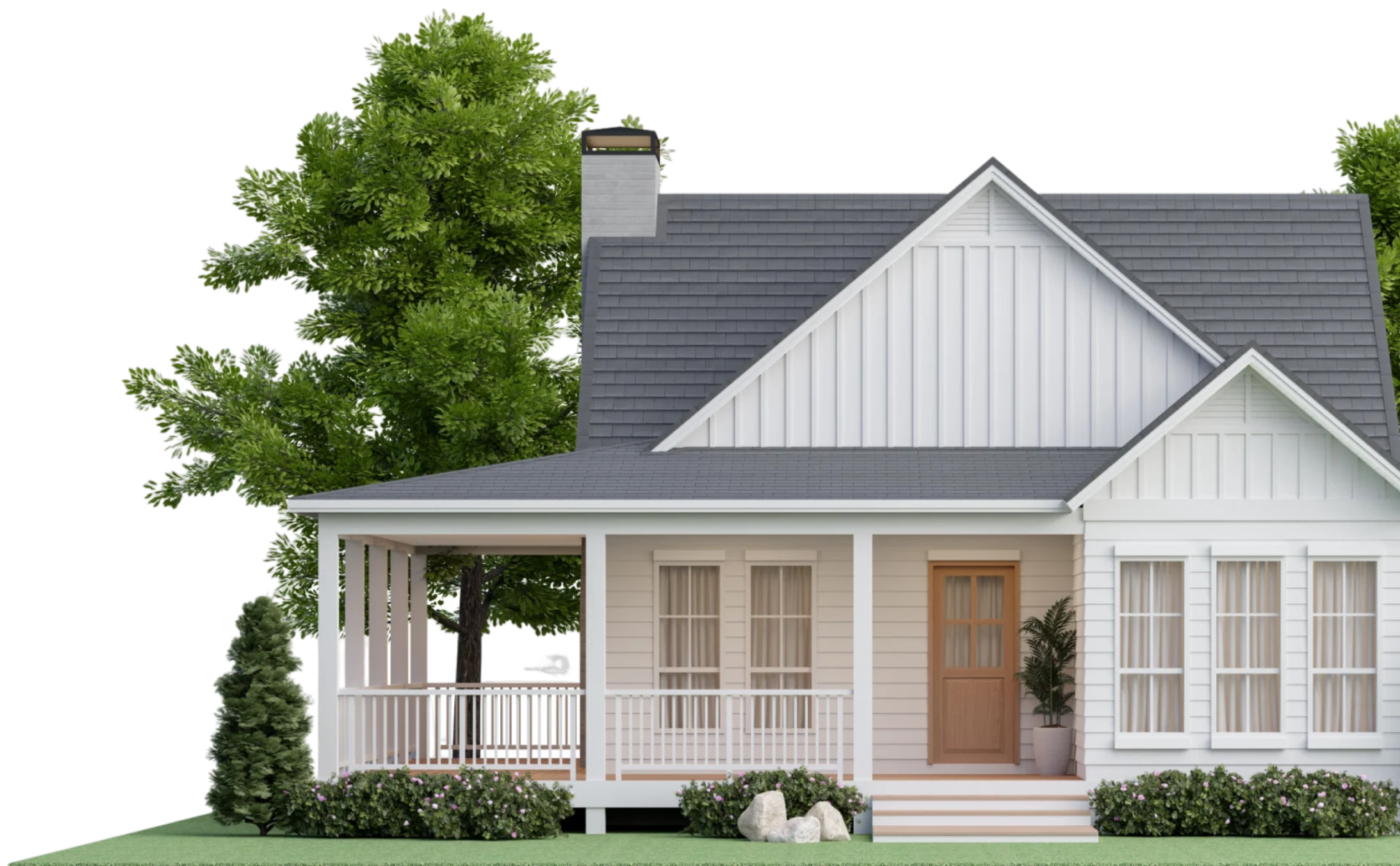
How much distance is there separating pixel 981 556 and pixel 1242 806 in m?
4.43

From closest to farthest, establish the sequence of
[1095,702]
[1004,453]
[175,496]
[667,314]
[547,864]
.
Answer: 1. [547,864]
2. [1095,702]
3. [1004,453]
4. [667,314]
5. [175,496]

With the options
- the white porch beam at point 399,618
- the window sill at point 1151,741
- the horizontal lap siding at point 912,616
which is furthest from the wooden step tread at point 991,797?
the white porch beam at point 399,618

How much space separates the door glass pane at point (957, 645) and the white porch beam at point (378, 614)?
7.12m

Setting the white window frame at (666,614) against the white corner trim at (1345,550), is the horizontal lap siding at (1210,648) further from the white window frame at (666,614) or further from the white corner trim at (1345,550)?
the white window frame at (666,614)

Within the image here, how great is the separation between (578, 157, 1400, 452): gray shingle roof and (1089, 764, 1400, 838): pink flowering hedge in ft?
17.0

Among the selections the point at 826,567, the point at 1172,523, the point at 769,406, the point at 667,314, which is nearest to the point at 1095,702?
the point at 1172,523

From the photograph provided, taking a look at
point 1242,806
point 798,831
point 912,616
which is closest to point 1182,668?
point 1242,806

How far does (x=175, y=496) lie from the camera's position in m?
30.3

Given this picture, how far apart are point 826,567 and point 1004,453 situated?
8.47 ft

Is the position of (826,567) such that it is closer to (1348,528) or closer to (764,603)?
(764,603)

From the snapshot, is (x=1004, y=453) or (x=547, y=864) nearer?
(x=547, y=864)

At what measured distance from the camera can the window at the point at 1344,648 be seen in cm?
2217

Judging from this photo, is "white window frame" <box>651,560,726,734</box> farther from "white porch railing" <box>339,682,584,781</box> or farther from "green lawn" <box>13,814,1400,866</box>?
"green lawn" <box>13,814,1400,866</box>

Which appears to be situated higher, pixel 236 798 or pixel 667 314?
pixel 667 314
